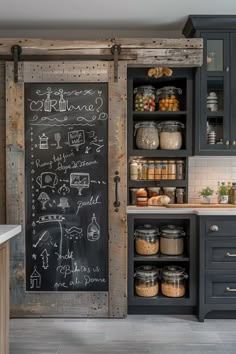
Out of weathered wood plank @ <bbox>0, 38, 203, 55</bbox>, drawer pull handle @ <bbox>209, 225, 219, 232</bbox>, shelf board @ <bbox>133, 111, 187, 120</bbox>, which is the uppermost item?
weathered wood plank @ <bbox>0, 38, 203, 55</bbox>

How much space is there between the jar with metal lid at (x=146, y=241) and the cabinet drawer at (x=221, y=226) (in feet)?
1.68

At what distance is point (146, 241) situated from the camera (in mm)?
3227

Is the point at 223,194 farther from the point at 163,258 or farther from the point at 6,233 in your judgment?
the point at 6,233

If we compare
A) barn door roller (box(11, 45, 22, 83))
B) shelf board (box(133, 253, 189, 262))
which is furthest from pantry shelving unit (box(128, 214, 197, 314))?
barn door roller (box(11, 45, 22, 83))

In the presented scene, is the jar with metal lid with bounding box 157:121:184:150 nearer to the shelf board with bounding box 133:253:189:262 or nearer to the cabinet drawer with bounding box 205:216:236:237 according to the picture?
the cabinet drawer with bounding box 205:216:236:237

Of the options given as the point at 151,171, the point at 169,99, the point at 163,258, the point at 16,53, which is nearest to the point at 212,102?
the point at 169,99

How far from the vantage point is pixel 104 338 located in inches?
107

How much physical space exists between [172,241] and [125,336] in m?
0.92

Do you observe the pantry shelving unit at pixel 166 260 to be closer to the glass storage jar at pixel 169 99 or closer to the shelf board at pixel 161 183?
the shelf board at pixel 161 183

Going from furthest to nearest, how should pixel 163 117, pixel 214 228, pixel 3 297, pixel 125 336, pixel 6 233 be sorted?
pixel 163 117
pixel 214 228
pixel 125 336
pixel 3 297
pixel 6 233

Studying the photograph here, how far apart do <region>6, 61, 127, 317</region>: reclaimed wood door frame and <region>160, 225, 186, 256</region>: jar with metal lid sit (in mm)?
397

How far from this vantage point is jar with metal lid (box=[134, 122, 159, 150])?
342cm

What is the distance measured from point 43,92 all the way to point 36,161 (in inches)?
23.9

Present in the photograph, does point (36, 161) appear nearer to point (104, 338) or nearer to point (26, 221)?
point (26, 221)
